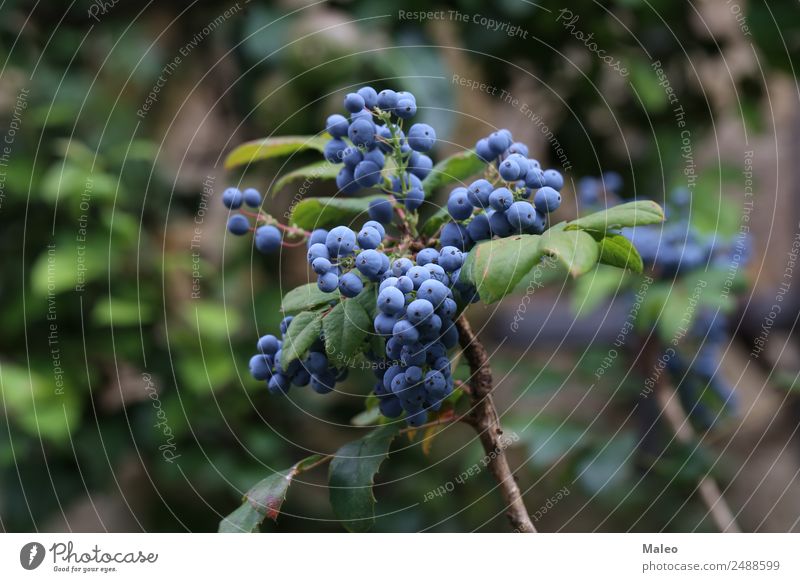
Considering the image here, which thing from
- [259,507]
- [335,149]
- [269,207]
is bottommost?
[259,507]

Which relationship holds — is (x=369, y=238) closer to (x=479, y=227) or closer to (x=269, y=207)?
(x=479, y=227)

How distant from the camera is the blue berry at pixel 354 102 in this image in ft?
1.61

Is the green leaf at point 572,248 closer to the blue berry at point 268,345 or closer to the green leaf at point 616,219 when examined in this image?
the green leaf at point 616,219

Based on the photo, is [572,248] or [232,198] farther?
[232,198]

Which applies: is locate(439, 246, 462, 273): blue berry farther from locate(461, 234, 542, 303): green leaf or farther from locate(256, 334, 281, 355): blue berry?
locate(256, 334, 281, 355): blue berry

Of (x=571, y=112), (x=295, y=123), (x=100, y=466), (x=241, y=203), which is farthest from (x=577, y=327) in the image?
(x=241, y=203)

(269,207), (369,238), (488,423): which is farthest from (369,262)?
(269,207)

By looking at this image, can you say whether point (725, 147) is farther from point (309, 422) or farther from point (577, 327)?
point (309, 422)

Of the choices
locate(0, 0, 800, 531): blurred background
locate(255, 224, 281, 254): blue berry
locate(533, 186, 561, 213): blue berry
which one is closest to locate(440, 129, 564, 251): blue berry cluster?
locate(533, 186, 561, 213): blue berry

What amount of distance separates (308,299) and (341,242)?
5 centimetres

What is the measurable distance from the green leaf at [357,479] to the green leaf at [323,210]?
5.5 inches

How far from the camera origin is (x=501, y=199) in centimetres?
47

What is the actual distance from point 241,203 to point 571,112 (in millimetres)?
960

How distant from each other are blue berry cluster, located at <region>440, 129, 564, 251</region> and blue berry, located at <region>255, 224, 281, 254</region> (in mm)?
113
